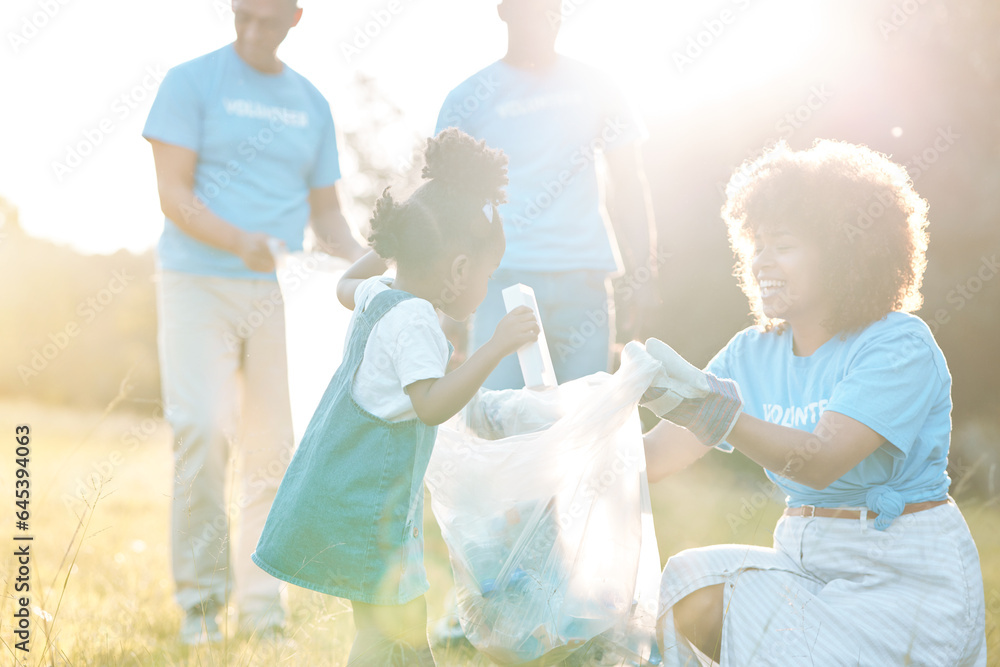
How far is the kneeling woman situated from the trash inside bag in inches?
4.9

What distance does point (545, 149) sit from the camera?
123 inches

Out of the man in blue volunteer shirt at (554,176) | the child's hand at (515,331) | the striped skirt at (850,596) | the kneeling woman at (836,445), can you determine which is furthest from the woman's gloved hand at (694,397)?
the man in blue volunteer shirt at (554,176)

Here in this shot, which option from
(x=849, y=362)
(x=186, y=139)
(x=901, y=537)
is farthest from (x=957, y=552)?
(x=186, y=139)

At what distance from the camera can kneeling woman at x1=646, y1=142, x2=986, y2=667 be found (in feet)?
6.08

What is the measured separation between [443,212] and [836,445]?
979 millimetres

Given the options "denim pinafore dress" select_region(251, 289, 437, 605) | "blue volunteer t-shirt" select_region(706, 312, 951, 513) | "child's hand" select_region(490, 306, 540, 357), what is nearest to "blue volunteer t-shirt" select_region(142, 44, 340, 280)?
"denim pinafore dress" select_region(251, 289, 437, 605)

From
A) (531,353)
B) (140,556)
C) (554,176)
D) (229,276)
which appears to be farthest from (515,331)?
(140,556)

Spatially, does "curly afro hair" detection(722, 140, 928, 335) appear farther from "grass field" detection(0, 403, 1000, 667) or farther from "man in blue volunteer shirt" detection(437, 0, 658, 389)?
"man in blue volunteer shirt" detection(437, 0, 658, 389)

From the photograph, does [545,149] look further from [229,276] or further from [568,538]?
[568,538]

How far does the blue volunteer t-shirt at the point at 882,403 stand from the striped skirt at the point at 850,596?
7 centimetres

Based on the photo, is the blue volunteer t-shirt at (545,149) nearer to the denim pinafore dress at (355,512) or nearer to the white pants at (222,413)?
the white pants at (222,413)

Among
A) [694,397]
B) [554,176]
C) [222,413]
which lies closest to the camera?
[694,397]

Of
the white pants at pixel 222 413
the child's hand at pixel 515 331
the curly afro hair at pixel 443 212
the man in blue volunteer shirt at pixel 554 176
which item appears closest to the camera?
the child's hand at pixel 515 331

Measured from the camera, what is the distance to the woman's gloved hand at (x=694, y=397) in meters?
1.82
